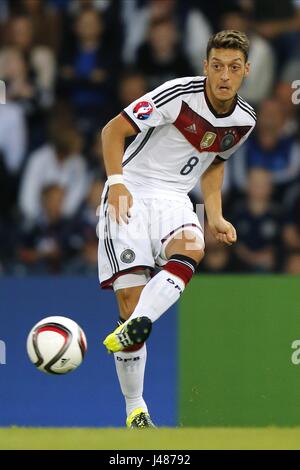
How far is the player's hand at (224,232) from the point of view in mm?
6926

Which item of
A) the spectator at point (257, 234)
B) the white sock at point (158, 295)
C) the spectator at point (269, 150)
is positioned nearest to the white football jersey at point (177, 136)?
the white sock at point (158, 295)

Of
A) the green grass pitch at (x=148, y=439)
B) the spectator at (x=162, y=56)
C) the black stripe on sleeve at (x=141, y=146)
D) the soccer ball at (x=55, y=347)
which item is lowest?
the green grass pitch at (x=148, y=439)

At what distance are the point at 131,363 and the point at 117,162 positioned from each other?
3.88 ft

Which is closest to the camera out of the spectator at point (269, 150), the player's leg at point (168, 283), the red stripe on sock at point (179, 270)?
the player's leg at point (168, 283)

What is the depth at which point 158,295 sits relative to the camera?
640 cm

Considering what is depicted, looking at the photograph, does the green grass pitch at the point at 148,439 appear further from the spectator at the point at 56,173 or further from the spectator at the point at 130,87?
the spectator at the point at 130,87

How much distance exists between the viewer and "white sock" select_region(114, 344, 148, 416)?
7.00 metres

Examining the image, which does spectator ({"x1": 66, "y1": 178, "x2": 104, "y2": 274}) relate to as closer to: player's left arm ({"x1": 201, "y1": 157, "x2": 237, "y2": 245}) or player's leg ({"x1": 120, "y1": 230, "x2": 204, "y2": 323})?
player's left arm ({"x1": 201, "y1": 157, "x2": 237, "y2": 245})

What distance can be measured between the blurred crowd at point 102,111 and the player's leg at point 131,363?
7.05ft

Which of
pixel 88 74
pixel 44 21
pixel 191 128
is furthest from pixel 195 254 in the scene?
pixel 44 21

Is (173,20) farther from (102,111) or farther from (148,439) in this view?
(148,439)

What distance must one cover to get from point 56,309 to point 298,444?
10.9 ft

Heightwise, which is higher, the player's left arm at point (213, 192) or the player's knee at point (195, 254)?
the player's left arm at point (213, 192)

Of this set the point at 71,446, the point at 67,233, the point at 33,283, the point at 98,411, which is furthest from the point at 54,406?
the point at 71,446
